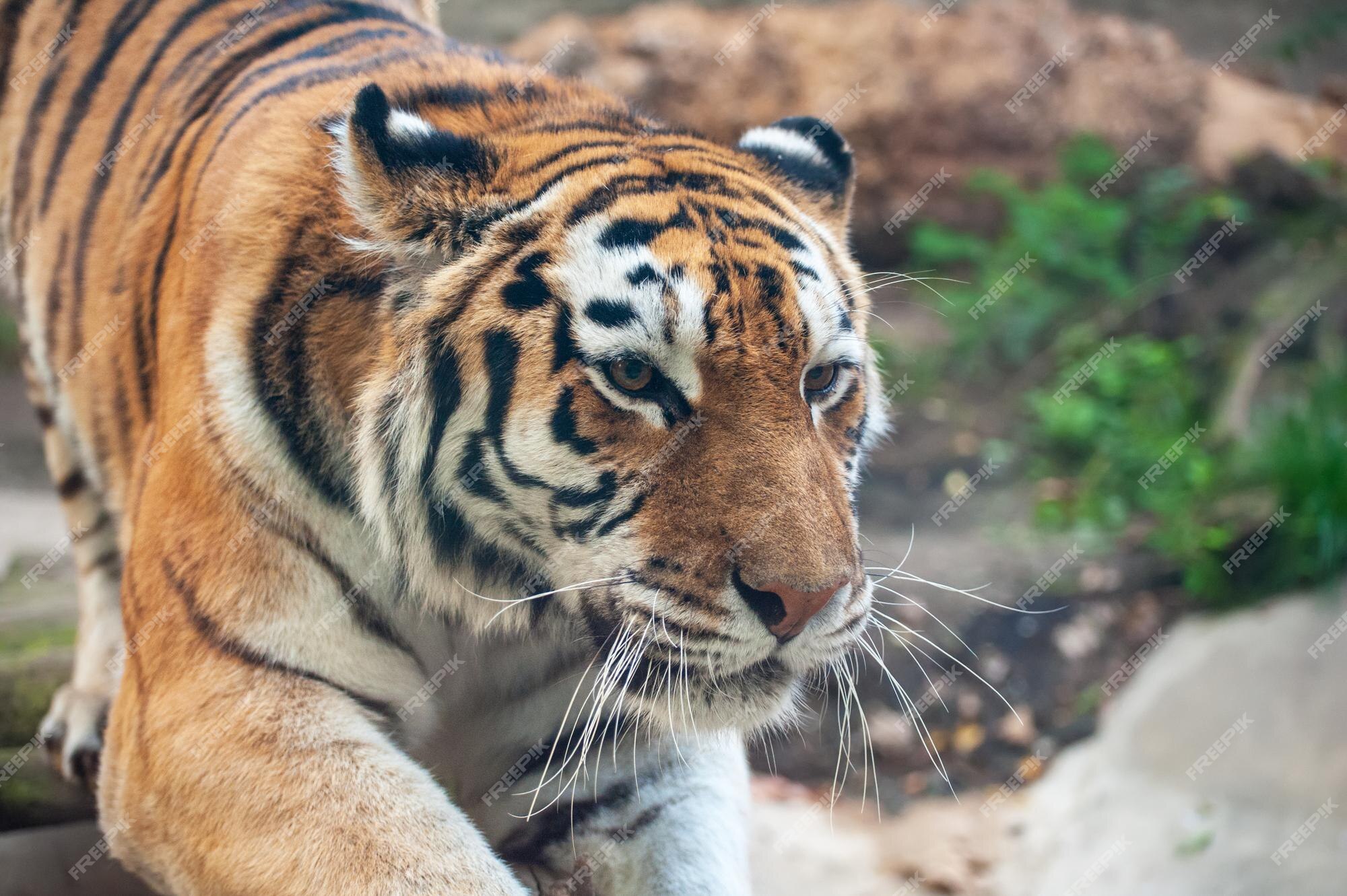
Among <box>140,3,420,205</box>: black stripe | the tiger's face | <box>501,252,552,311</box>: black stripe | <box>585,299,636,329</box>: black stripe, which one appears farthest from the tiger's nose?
<box>140,3,420,205</box>: black stripe

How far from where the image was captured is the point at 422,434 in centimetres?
196

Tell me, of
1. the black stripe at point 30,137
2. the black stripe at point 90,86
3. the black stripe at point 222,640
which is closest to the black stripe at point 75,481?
the black stripe at point 30,137

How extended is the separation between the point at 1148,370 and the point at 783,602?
4878mm

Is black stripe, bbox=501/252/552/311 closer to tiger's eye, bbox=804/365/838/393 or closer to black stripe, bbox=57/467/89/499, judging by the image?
tiger's eye, bbox=804/365/838/393

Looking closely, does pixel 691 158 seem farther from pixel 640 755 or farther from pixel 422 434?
pixel 640 755

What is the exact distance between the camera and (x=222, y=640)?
1930 millimetres

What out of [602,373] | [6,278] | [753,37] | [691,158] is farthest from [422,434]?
[753,37]

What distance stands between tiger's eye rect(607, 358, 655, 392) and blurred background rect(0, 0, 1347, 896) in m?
0.63

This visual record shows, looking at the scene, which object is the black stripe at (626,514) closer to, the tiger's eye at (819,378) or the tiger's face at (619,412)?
the tiger's face at (619,412)

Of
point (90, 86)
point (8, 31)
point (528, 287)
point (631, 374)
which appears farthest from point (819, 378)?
point (8, 31)

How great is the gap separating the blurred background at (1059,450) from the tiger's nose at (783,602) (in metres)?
0.39

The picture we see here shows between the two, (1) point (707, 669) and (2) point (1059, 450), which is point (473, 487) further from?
(2) point (1059, 450)

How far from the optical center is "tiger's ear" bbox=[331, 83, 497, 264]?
1.88 m

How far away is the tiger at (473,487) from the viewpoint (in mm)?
1819
